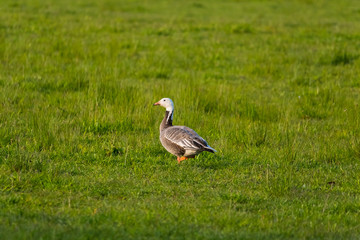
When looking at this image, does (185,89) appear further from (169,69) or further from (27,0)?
(27,0)

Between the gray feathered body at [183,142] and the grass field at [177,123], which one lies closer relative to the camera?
the grass field at [177,123]

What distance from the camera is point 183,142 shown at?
24.4 ft

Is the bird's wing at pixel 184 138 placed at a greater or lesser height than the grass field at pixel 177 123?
greater

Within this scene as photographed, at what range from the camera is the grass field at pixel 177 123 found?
5637 millimetres

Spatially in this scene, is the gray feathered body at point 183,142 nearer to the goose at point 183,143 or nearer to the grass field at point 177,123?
the goose at point 183,143

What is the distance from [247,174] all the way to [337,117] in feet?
13.6

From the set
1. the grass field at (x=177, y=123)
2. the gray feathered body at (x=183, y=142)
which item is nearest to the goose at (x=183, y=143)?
the gray feathered body at (x=183, y=142)

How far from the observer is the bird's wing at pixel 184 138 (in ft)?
24.2

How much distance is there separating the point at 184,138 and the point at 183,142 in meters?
0.08

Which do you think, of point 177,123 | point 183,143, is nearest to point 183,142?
point 183,143

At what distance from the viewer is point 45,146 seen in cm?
812

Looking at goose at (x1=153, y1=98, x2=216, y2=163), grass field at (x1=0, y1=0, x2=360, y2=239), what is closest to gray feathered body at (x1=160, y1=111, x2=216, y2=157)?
goose at (x1=153, y1=98, x2=216, y2=163)

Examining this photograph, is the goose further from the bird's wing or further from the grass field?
the grass field

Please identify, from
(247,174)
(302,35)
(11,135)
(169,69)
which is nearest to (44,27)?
(169,69)
